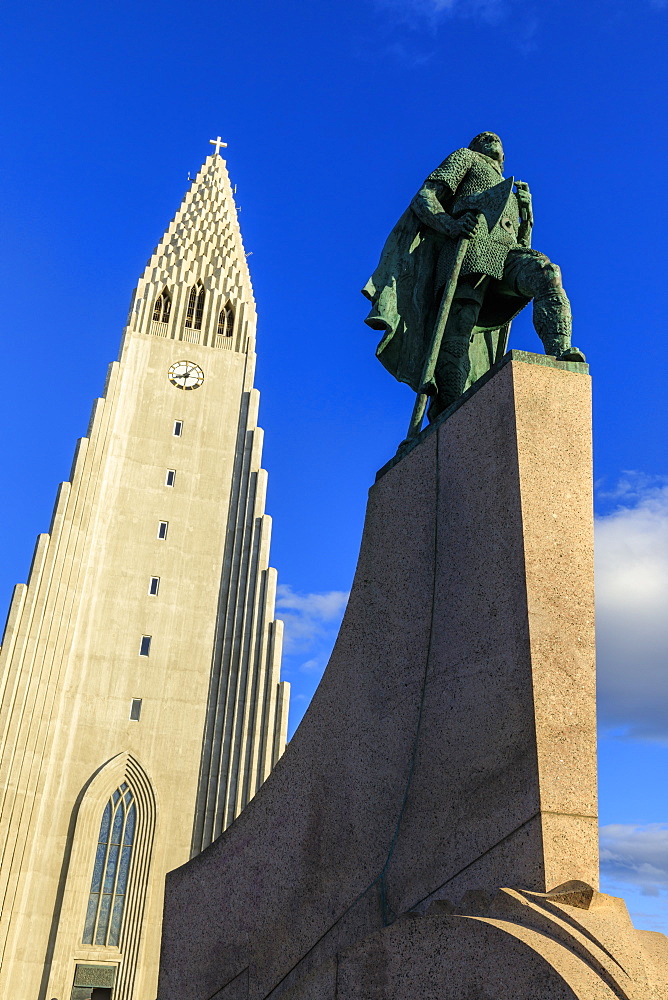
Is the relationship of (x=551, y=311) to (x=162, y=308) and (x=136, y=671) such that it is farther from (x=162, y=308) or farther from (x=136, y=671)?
(x=162, y=308)

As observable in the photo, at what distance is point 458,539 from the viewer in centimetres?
463

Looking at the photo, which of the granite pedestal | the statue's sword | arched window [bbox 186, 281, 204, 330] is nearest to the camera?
the granite pedestal

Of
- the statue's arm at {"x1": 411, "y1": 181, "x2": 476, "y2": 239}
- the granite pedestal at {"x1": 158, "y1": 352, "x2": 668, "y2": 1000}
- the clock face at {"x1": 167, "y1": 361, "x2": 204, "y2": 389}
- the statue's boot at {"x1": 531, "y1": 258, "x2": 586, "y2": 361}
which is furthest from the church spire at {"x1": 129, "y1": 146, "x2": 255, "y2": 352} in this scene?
the granite pedestal at {"x1": 158, "y1": 352, "x2": 668, "y2": 1000}

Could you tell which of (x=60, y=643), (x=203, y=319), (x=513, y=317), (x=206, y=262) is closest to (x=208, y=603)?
(x=60, y=643)

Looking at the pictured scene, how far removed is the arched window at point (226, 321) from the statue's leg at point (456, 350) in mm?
30132

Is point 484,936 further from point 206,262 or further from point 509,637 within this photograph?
point 206,262

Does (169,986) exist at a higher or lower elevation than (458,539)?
lower

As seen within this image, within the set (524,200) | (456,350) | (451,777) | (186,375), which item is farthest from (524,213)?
(186,375)

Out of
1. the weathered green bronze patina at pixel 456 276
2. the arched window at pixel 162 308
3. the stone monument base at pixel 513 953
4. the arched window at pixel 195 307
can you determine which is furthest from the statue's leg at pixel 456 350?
the arched window at pixel 162 308

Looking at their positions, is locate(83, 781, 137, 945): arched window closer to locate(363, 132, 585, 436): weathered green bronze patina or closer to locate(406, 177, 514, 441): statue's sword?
locate(363, 132, 585, 436): weathered green bronze patina

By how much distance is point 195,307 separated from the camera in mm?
36281

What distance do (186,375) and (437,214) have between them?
94.6ft

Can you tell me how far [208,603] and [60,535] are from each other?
494 centimetres

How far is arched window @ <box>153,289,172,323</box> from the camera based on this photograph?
35594 millimetres
